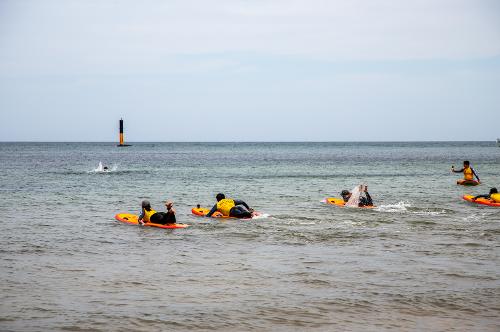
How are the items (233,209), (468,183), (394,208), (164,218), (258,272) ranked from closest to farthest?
(258,272) → (164,218) → (233,209) → (394,208) → (468,183)

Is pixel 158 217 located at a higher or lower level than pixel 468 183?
lower

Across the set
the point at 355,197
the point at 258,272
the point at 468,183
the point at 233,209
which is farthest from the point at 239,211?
the point at 468,183

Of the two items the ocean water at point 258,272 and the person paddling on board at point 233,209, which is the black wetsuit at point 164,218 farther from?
the person paddling on board at point 233,209

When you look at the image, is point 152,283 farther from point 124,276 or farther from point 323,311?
point 323,311

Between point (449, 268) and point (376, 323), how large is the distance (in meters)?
4.97

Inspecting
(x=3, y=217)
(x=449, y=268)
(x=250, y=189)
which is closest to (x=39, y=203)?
(x=3, y=217)

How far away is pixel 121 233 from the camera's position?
21.1m

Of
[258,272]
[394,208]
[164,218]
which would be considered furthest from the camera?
[394,208]

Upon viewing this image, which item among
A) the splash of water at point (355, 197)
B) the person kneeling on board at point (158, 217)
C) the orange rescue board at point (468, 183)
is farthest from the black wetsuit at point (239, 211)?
the orange rescue board at point (468, 183)

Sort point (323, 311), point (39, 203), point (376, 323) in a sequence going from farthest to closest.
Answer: point (39, 203) → point (323, 311) → point (376, 323)

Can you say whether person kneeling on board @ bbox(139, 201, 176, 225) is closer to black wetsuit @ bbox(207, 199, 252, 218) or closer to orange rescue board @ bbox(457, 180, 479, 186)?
black wetsuit @ bbox(207, 199, 252, 218)

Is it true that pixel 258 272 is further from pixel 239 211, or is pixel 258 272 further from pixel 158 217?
pixel 239 211

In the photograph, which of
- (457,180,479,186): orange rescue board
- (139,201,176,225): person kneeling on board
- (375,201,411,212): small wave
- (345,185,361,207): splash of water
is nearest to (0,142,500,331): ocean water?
(375,201,411,212): small wave

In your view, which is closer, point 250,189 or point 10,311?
point 10,311
